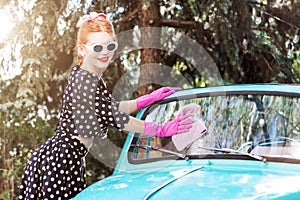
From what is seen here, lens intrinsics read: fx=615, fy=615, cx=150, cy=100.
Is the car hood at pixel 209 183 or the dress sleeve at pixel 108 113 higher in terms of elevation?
the dress sleeve at pixel 108 113

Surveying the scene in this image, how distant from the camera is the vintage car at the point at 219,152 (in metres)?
3.24

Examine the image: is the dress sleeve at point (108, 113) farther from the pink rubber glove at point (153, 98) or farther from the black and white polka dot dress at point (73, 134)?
the pink rubber glove at point (153, 98)

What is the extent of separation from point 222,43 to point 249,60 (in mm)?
528

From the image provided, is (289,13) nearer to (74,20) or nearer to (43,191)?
(74,20)

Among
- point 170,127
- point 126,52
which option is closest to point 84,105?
point 170,127

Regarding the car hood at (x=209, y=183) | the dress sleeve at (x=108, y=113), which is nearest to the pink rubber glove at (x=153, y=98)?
the dress sleeve at (x=108, y=113)

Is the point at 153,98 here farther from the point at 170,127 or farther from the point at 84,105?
the point at 84,105

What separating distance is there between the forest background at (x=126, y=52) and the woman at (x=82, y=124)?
2.27 m

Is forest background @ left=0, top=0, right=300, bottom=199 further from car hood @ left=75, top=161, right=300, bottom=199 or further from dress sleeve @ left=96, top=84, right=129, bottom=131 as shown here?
car hood @ left=75, top=161, right=300, bottom=199

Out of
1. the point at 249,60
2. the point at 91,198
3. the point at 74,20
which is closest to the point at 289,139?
the point at 91,198

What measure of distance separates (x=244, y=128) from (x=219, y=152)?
0.26m

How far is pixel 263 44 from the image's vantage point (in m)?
7.28

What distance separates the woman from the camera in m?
3.98

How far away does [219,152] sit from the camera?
3850mm
